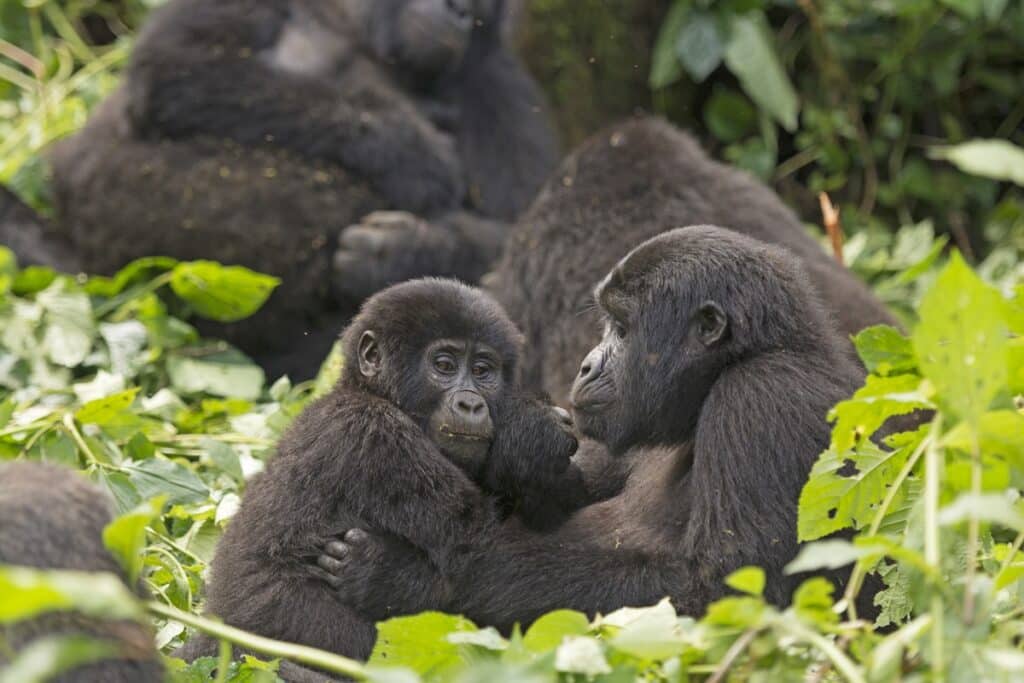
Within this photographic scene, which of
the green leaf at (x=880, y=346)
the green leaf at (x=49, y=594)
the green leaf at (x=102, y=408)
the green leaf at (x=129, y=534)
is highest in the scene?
the green leaf at (x=49, y=594)

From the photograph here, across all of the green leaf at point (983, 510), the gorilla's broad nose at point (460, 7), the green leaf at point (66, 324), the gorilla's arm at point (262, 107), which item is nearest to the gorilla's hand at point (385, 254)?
the gorilla's arm at point (262, 107)

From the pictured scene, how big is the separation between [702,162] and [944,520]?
278 centimetres

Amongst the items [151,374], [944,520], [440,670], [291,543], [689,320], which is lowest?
[151,374]

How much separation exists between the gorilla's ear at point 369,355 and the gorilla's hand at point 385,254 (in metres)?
1.97

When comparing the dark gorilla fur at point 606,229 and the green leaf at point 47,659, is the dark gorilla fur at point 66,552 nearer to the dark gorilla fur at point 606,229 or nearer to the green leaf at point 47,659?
the green leaf at point 47,659

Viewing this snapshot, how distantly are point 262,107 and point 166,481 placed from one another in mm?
2250

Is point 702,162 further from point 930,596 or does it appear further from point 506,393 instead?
point 930,596

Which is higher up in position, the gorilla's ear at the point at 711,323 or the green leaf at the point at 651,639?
the gorilla's ear at the point at 711,323

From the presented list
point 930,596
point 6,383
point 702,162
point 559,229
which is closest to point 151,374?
point 6,383

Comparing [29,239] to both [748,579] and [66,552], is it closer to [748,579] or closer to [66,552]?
[66,552]

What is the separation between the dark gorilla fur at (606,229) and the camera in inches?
167

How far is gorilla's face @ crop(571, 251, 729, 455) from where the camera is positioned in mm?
3061

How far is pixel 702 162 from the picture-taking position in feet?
14.9

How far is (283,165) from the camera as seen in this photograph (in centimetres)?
535
